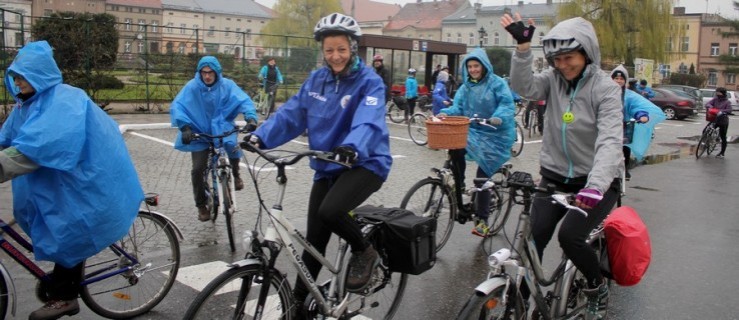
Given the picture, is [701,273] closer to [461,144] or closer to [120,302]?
[461,144]

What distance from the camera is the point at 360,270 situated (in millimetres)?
3775

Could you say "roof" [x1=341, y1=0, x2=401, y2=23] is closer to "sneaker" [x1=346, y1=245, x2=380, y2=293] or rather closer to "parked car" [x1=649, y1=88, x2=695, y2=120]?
"parked car" [x1=649, y1=88, x2=695, y2=120]

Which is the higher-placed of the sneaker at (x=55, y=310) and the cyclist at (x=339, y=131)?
the cyclist at (x=339, y=131)

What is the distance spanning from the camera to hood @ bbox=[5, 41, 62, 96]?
3.61 m

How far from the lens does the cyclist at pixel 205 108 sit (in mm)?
6500

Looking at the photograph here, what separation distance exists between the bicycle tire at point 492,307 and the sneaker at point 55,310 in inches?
89.2

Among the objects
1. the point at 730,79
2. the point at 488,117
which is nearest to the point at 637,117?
the point at 488,117

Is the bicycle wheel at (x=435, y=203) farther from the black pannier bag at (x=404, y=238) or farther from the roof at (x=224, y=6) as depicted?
the roof at (x=224, y=6)

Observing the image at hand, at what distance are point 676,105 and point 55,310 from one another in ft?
95.8

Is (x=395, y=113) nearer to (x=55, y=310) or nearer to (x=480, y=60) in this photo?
(x=480, y=60)

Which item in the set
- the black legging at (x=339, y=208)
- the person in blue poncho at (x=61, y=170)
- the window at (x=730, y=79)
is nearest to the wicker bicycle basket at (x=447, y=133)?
the black legging at (x=339, y=208)

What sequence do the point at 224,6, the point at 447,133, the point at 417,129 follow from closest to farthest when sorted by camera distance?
the point at 447,133
the point at 417,129
the point at 224,6

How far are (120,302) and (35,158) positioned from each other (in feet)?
4.55

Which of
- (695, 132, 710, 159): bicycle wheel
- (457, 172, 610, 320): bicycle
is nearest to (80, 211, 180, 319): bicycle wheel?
(457, 172, 610, 320): bicycle
